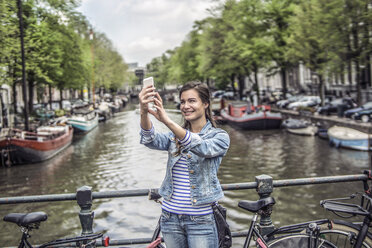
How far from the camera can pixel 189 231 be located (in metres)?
3.07

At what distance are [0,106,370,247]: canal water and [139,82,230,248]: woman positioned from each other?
61 centimetres

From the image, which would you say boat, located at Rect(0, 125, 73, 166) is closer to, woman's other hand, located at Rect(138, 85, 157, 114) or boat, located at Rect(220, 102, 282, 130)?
boat, located at Rect(220, 102, 282, 130)

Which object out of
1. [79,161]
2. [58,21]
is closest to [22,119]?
[58,21]

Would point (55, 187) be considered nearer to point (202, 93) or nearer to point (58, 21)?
point (202, 93)

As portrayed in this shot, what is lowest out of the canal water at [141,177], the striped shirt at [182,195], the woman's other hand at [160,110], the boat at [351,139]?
the canal water at [141,177]

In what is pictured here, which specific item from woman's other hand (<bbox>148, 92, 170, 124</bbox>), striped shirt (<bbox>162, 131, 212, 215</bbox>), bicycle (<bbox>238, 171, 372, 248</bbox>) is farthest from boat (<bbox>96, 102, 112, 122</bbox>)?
woman's other hand (<bbox>148, 92, 170, 124</bbox>)

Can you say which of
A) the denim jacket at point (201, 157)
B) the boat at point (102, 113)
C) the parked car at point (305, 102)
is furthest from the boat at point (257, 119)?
the denim jacket at point (201, 157)

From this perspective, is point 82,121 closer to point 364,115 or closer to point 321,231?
point 364,115

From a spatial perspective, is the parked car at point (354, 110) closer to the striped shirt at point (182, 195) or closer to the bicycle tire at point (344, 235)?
the bicycle tire at point (344, 235)

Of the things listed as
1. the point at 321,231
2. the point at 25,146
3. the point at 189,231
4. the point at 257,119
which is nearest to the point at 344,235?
the point at 321,231

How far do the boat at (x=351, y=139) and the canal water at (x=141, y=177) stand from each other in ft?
1.63

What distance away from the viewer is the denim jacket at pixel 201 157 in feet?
9.59

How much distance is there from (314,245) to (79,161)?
2097cm

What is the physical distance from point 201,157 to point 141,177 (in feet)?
52.2
